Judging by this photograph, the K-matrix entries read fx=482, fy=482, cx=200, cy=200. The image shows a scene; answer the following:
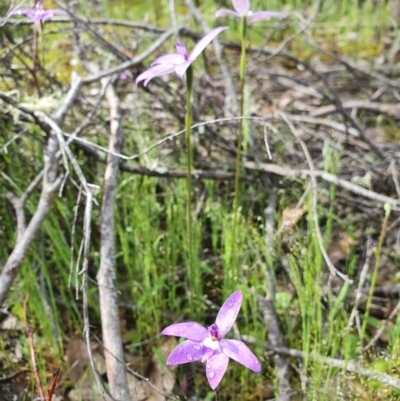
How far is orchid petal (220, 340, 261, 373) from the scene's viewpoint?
2.68 feet

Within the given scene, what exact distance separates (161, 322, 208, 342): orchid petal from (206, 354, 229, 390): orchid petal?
0.15ft

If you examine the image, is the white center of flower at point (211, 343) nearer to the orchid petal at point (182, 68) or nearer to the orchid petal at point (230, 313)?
the orchid petal at point (230, 313)

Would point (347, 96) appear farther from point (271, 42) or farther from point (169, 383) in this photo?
point (169, 383)

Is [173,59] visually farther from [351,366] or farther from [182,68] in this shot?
[351,366]

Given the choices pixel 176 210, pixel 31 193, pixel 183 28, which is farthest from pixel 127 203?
pixel 183 28

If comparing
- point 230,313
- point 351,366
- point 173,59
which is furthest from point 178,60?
point 351,366

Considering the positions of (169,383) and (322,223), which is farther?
(322,223)

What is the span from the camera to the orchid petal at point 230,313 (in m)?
0.88

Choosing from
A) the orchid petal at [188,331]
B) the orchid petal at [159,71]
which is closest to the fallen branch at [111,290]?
the orchid petal at [188,331]

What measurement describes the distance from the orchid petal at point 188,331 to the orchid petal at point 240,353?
0.13 ft

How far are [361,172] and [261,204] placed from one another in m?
0.59

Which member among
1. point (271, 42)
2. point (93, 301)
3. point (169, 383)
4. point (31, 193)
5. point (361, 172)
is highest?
point (271, 42)

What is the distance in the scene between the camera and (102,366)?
143cm

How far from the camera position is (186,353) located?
84 centimetres
